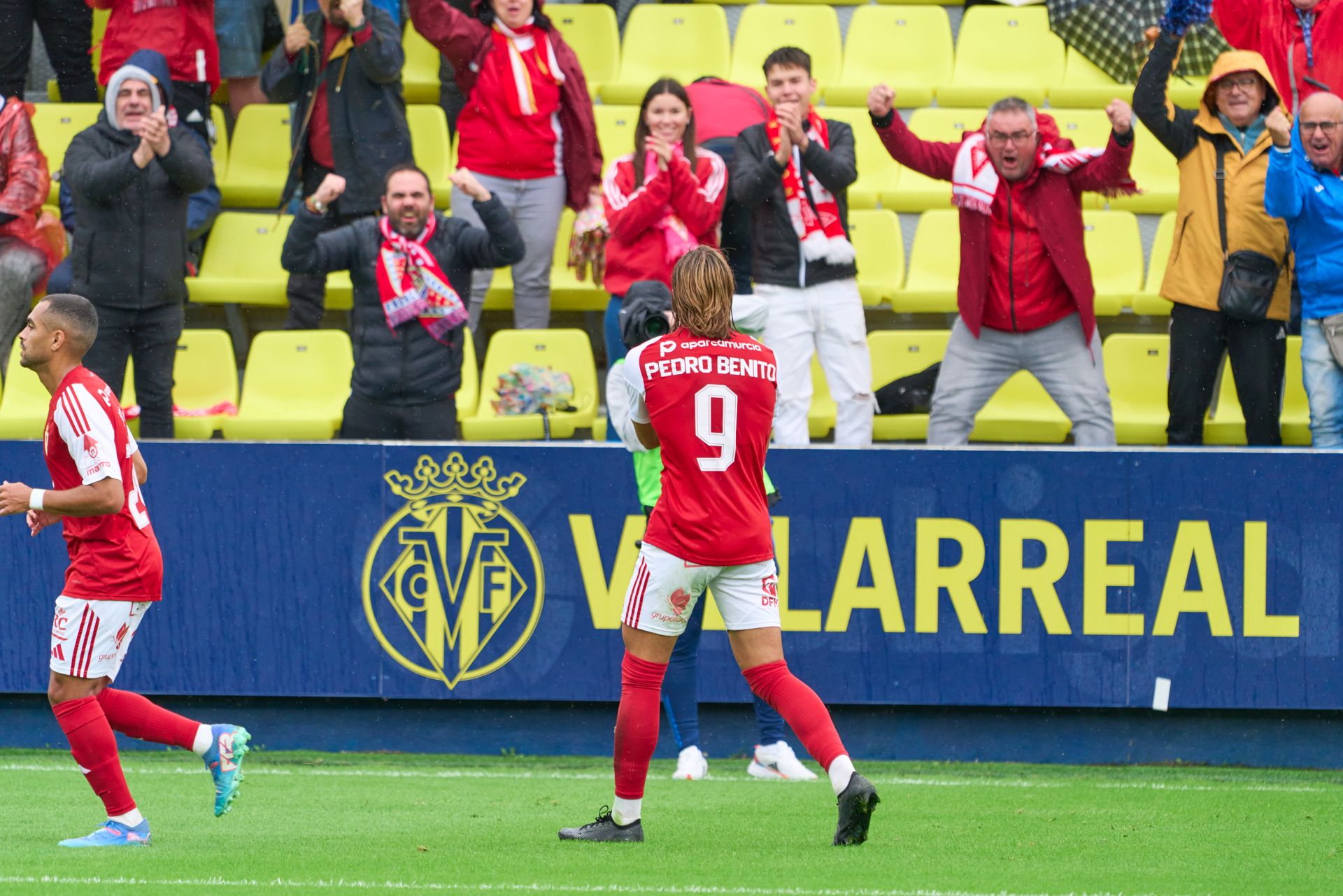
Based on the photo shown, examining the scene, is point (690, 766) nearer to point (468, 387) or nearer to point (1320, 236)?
point (468, 387)

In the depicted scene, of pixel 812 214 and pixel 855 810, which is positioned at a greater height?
pixel 812 214

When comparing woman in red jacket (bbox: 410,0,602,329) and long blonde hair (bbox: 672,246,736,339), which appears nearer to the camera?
long blonde hair (bbox: 672,246,736,339)

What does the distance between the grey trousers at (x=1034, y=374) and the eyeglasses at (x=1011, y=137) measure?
2.87ft

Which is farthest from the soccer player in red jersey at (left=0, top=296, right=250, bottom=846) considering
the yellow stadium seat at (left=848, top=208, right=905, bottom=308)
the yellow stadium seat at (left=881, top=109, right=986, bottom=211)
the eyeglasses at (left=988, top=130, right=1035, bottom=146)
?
the yellow stadium seat at (left=881, top=109, right=986, bottom=211)

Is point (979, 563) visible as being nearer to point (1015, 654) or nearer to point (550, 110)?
point (1015, 654)

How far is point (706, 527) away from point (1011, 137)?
373 cm

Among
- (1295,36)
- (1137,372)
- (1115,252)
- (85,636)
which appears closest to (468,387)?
(1137,372)

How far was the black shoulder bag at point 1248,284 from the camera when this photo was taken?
26.4ft

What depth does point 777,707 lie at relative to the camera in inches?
201

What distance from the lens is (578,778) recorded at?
6906 millimetres

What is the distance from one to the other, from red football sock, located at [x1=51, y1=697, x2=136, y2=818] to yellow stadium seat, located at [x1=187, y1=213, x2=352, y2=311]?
502 cm

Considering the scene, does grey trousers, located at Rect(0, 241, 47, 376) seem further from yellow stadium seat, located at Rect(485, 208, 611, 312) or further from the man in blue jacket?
the man in blue jacket

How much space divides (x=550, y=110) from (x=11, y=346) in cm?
327

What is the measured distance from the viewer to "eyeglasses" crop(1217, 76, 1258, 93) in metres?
8.14
